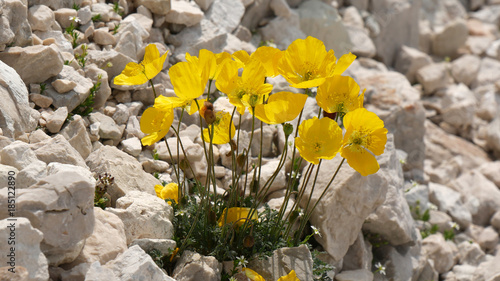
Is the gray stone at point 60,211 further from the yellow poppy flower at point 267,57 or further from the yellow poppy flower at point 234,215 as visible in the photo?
the yellow poppy flower at point 267,57

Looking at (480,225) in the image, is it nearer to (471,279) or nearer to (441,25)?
(471,279)

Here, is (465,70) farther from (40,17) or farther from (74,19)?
(40,17)

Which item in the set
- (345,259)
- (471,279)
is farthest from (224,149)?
(471,279)

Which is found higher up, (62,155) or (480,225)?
(62,155)

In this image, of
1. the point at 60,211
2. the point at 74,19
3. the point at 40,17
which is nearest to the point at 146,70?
the point at 60,211

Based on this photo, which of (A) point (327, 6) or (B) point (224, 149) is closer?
→ (B) point (224, 149)

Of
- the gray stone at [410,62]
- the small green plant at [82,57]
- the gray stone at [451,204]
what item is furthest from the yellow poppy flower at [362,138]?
the gray stone at [410,62]

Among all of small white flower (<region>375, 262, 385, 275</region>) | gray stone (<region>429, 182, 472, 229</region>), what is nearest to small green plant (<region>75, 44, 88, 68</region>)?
small white flower (<region>375, 262, 385, 275</region>)
